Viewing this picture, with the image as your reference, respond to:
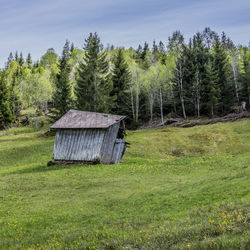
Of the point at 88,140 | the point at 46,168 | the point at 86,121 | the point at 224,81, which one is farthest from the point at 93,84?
the point at 224,81

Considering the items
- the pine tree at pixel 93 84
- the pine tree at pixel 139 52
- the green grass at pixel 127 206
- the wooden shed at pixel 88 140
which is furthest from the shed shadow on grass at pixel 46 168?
the pine tree at pixel 139 52

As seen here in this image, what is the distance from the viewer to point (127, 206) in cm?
1383

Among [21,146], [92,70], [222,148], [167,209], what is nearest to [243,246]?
[167,209]

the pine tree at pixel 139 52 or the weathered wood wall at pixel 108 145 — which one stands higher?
the pine tree at pixel 139 52

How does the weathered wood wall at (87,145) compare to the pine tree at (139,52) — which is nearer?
the weathered wood wall at (87,145)

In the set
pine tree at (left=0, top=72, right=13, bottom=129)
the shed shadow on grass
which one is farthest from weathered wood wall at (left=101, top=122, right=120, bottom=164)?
pine tree at (left=0, top=72, right=13, bottom=129)

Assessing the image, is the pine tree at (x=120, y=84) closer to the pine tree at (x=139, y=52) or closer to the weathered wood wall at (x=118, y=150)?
the weathered wood wall at (x=118, y=150)

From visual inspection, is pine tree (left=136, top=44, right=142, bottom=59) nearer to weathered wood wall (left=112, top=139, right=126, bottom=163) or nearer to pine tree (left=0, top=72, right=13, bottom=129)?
pine tree (left=0, top=72, right=13, bottom=129)

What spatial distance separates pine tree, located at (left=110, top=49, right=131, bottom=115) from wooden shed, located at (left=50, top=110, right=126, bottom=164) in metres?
28.2

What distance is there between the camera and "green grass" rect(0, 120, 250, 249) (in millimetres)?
7406

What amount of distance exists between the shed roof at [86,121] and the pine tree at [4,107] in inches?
1490

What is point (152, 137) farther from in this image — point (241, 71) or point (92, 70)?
point (241, 71)

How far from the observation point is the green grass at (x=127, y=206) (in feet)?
24.3

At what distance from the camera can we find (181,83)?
5931 cm
